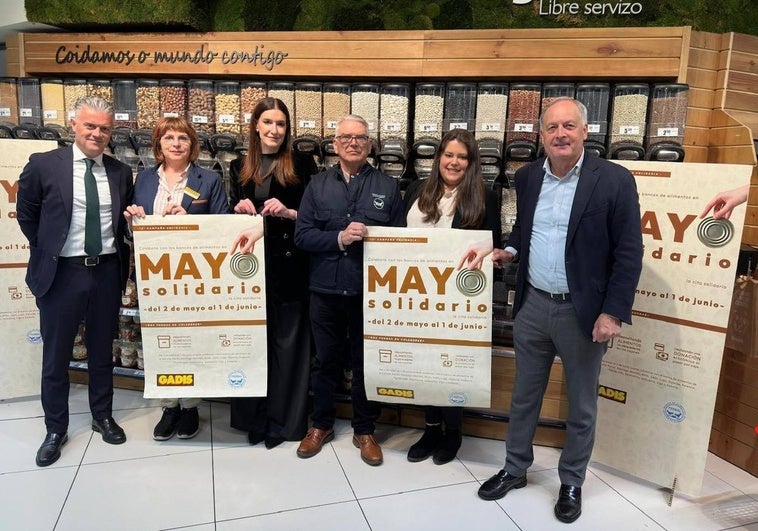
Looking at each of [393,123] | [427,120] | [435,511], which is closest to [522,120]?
[427,120]

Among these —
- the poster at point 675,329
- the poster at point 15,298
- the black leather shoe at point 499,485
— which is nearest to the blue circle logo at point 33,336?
the poster at point 15,298

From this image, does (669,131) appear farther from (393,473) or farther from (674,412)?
(393,473)

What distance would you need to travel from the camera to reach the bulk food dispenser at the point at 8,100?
3266 mm

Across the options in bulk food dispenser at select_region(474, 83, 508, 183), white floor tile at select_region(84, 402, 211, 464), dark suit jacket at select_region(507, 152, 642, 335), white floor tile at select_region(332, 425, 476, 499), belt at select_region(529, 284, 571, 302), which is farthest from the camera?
bulk food dispenser at select_region(474, 83, 508, 183)

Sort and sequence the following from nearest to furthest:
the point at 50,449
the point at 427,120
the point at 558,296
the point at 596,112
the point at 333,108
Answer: the point at 558,296
the point at 50,449
the point at 596,112
the point at 427,120
the point at 333,108

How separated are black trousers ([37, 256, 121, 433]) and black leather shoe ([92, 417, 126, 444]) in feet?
0.15

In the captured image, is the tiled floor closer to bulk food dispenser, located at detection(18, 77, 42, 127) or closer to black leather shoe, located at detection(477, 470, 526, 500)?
black leather shoe, located at detection(477, 470, 526, 500)

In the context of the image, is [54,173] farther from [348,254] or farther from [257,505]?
[257,505]

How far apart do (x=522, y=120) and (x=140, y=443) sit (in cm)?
255

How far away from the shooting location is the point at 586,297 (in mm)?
2023

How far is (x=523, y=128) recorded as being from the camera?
2705mm

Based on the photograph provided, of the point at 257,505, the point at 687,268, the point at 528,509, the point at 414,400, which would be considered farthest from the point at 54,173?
the point at 687,268

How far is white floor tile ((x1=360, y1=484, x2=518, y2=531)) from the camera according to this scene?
2148 millimetres

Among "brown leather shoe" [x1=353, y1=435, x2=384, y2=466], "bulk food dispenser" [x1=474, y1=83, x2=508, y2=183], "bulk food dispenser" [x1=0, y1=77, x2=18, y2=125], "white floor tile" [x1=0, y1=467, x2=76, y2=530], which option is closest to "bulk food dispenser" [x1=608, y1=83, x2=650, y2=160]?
"bulk food dispenser" [x1=474, y1=83, x2=508, y2=183]
